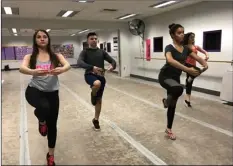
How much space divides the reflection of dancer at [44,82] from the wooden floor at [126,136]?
1.73ft

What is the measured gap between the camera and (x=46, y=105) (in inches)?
86.2

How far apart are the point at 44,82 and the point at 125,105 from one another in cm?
307

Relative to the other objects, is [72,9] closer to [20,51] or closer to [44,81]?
[44,81]

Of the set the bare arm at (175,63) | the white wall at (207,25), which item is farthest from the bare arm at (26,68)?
the white wall at (207,25)

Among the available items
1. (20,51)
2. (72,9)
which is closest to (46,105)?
(72,9)

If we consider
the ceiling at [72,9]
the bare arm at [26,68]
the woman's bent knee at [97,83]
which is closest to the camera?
the bare arm at [26,68]

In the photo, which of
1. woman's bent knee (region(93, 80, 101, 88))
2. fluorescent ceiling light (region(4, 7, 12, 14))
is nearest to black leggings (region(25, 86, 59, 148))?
woman's bent knee (region(93, 80, 101, 88))

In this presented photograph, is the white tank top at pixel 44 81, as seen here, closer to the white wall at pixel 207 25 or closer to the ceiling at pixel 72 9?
the ceiling at pixel 72 9

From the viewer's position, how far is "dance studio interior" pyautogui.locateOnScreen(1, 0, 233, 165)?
92.8 inches

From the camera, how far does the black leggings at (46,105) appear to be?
2182 mm

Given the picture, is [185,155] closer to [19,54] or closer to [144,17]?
[144,17]

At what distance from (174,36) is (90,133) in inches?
68.6

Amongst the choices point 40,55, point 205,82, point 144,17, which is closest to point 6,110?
point 40,55

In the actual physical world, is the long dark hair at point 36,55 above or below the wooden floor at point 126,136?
above
